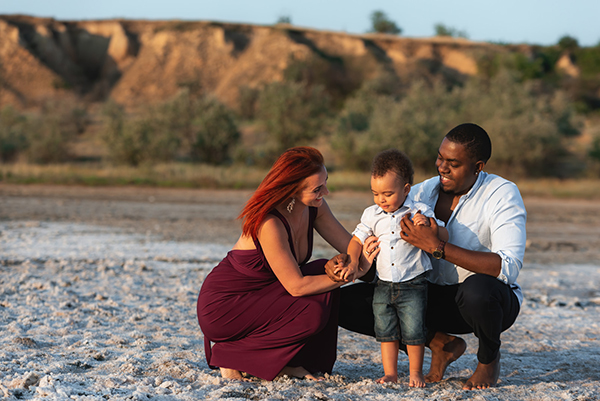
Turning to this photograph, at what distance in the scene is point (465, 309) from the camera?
138 inches

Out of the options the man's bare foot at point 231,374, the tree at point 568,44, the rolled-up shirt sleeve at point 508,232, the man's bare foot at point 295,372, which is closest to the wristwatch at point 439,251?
the rolled-up shirt sleeve at point 508,232

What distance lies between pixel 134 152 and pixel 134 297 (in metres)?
23.5

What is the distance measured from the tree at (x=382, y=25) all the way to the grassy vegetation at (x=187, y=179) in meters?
68.5

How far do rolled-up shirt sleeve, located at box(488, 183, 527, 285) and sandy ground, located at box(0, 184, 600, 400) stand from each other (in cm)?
Answer: 78

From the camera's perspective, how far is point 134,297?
6004 millimetres

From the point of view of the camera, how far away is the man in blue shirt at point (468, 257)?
136 inches

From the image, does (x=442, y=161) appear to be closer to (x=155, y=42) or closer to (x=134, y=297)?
(x=134, y=297)

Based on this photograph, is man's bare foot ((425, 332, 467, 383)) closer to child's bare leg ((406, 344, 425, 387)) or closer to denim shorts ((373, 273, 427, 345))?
child's bare leg ((406, 344, 425, 387))

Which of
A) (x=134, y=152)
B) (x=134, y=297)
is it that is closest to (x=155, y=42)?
(x=134, y=152)

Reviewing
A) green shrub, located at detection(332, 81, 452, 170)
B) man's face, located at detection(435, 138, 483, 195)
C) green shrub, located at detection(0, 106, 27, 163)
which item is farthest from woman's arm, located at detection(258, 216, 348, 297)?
green shrub, located at detection(0, 106, 27, 163)

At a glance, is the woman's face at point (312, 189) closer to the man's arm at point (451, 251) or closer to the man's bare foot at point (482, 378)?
the man's arm at point (451, 251)

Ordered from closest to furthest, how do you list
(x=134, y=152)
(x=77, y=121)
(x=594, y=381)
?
(x=594, y=381) → (x=134, y=152) → (x=77, y=121)

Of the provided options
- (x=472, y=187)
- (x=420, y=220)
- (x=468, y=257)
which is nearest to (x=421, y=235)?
(x=420, y=220)

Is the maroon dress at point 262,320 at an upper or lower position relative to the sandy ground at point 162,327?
upper
